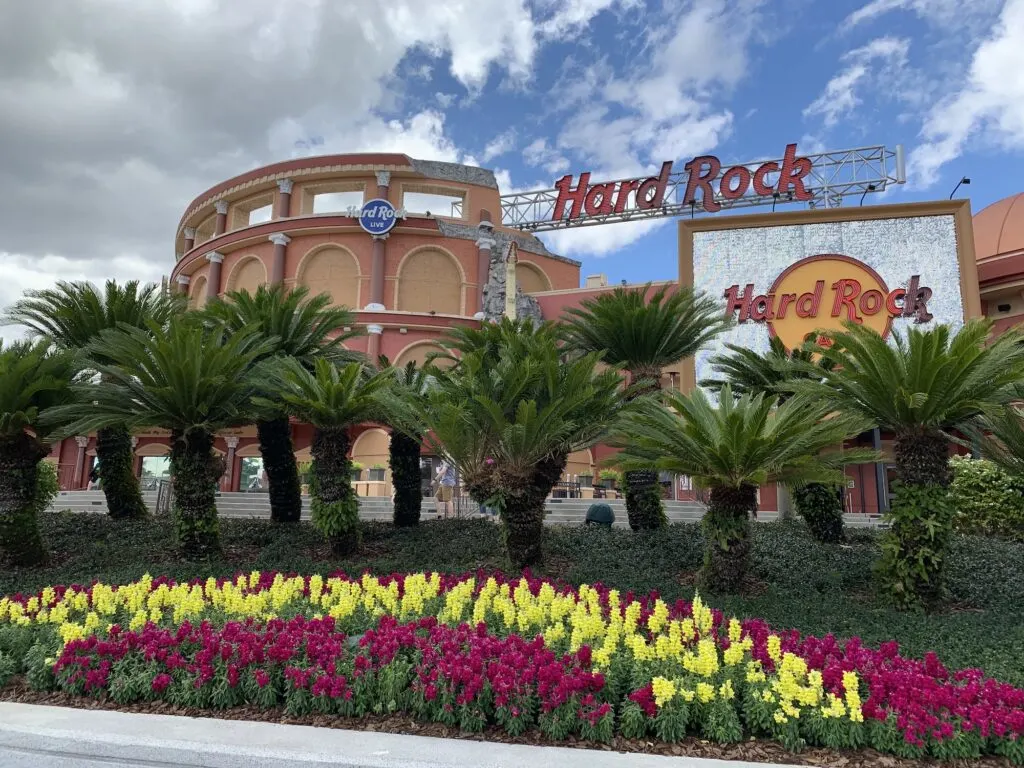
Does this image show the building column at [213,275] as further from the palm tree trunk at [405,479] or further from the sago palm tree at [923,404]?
the sago palm tree at [923,404]

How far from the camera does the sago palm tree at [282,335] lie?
50.6ft

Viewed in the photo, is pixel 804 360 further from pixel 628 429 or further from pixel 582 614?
pixel 582 614

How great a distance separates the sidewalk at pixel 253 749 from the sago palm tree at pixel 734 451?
17.1ft

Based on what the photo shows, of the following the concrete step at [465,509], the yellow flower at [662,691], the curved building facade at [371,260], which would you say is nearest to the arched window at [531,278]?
the curved building facade at [371,260]

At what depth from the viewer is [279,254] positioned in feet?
113

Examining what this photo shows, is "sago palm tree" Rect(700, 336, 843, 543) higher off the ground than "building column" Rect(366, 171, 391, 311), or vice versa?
"building column" Rect(366, 171, 391, 311)

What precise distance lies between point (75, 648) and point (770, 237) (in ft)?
78.5

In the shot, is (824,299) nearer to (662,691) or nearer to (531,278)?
(531,278)

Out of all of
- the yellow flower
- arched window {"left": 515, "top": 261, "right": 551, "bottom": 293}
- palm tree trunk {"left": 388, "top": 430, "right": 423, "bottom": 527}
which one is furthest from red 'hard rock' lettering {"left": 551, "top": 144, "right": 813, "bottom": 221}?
the yellow flower

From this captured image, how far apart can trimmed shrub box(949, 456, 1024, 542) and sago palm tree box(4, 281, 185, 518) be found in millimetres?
18649

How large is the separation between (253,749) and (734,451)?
6783mm

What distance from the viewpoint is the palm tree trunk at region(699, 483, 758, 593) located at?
32.5 feet

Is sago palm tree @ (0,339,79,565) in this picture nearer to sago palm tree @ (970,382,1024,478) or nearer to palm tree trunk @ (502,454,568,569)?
palm tree trunk @ (502,454,568,569)

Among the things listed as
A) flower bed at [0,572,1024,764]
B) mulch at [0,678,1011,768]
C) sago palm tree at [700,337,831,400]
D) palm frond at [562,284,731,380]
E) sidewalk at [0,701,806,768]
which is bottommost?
mulch at [0,678,1011,768]
